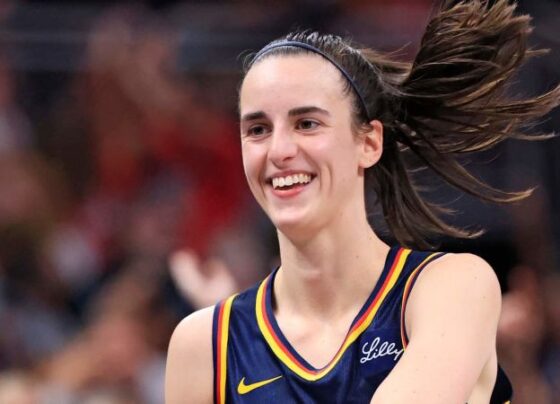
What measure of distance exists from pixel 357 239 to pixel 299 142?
34 centimetres

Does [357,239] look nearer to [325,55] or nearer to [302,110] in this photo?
[302,110]

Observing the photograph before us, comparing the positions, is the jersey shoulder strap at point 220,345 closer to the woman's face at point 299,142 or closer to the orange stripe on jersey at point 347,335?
the orange stripe on jersey at point 347,335

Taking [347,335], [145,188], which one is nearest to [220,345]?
[347,335]

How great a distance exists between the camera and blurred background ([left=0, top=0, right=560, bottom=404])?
5.09 m

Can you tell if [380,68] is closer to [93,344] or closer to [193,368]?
[193,368]

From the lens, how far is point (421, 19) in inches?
217

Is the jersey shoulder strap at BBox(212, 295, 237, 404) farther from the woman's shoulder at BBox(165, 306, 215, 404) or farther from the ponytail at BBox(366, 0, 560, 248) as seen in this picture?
the ponytail at BBox(366, 0, 560, 248)

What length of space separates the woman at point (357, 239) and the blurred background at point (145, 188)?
182 centimetres

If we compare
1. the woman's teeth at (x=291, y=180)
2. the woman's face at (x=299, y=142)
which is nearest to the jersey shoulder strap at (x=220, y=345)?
the woman's face at (x=299, y=142)

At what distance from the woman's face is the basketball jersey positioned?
0.25m

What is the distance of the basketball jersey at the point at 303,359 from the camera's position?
2.85 meters

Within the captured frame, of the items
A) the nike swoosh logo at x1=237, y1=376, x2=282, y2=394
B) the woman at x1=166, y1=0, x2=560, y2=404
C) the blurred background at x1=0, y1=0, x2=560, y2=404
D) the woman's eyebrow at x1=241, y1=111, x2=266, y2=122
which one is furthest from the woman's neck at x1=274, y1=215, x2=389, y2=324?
the blurred background at x1=0, y1=0, x2=560, y2=404

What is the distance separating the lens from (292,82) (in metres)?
2.94

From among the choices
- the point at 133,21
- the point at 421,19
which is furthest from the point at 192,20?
the point at 421,19
